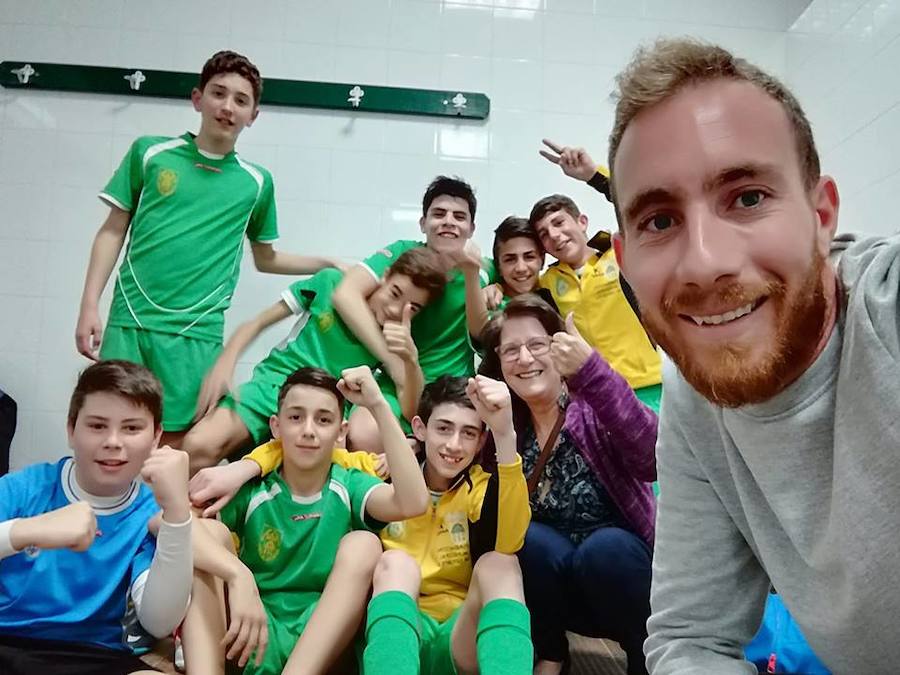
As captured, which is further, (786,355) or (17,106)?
(17,106)

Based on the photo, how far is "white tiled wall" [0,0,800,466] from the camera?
8.68ft

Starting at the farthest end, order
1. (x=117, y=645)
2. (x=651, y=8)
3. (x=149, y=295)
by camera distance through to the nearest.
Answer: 1. (x=651, y=8)
2. (x=149, y=295)
3. (x=117, y=645)

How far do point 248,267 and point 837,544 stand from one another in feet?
7.81

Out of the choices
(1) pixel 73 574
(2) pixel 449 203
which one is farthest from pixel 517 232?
(1) pixel 73 574

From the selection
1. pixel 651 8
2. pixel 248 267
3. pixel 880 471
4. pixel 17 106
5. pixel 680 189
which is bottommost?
pixel 880 471

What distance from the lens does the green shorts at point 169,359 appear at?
1942mm

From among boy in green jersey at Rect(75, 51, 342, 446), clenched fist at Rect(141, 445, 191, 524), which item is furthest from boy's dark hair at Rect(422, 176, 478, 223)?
clenched fist at Rect(141, 445, 191, 524)

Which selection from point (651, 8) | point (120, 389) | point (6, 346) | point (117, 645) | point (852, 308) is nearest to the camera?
point (852, 308)

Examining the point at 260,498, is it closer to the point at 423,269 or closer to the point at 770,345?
the point at 423,269

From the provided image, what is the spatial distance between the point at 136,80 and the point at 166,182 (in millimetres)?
923

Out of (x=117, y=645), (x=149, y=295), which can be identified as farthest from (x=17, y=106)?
(x=117, y=645)

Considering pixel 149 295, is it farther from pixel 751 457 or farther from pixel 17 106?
pixel 751 457

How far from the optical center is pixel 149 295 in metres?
2.03

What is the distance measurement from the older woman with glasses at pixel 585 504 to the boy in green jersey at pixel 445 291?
0.60m
